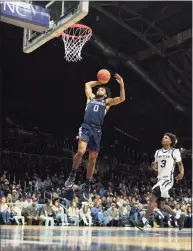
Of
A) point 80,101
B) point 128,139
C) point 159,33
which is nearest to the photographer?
point 159,33

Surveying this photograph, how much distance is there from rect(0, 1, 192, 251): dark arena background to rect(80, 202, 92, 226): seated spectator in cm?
29

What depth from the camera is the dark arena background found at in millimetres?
19750

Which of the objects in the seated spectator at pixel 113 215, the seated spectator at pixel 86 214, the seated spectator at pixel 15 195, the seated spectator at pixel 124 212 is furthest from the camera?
the seated spectator at pixel 124 212

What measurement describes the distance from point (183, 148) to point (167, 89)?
6178mm

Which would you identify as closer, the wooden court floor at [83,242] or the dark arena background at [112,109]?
the wooden court floor at [83,242]

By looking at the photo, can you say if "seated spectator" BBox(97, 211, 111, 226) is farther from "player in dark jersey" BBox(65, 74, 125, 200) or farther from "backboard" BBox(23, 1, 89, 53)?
"player in dark jersey" BBox(65, 74, 125, 200)

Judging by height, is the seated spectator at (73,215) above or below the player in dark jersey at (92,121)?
below

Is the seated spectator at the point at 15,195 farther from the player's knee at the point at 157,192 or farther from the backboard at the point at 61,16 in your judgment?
the player's knee at the point at 157,192

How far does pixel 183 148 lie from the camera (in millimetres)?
29578

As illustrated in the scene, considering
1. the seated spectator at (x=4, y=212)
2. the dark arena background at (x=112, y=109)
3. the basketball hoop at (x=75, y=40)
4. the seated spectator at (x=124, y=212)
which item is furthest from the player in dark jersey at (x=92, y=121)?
the seated spectator at (x=124, y=212)

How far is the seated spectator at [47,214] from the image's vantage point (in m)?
15.0

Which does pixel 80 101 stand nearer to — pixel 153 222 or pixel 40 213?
pixel 153 222

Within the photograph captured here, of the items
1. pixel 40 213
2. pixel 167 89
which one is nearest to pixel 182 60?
pixel 167 89

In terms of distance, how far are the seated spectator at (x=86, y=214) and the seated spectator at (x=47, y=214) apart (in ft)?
4.25
